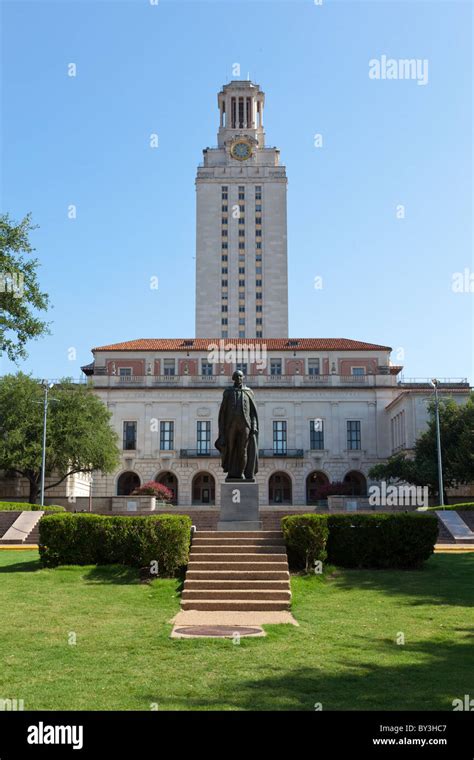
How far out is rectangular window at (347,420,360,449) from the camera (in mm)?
62469

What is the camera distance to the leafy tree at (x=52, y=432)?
47531mm

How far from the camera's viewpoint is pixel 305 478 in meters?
61.7

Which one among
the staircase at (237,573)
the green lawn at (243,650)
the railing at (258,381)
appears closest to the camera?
the green lawn at (243,650)

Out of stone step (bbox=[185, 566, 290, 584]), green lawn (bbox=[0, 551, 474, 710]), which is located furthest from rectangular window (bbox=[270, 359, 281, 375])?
stone step (bbox=[185, 566, 290, 584])

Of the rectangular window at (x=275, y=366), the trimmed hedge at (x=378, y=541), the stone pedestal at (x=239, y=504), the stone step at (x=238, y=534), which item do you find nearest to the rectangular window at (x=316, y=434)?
the rectangular window at (x=275, y=366)

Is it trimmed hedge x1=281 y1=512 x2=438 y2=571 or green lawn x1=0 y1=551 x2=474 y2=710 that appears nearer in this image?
green lawn x1=0 y1=551 x2=474 y2=710

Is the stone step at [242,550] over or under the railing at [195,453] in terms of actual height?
under

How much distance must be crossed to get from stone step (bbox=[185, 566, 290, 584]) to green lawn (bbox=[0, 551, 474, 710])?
0.47m

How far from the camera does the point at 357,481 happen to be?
62.8 meters

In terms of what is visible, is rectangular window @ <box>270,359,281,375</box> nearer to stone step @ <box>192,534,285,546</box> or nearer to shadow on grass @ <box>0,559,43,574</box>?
shadow on grass @ <box>0,559,43,574</box>

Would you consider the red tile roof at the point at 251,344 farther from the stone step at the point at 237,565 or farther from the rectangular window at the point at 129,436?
the stone step at the point at 237,565

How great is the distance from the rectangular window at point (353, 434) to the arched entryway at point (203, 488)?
41.0 feet

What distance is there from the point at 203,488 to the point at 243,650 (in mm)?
54226
